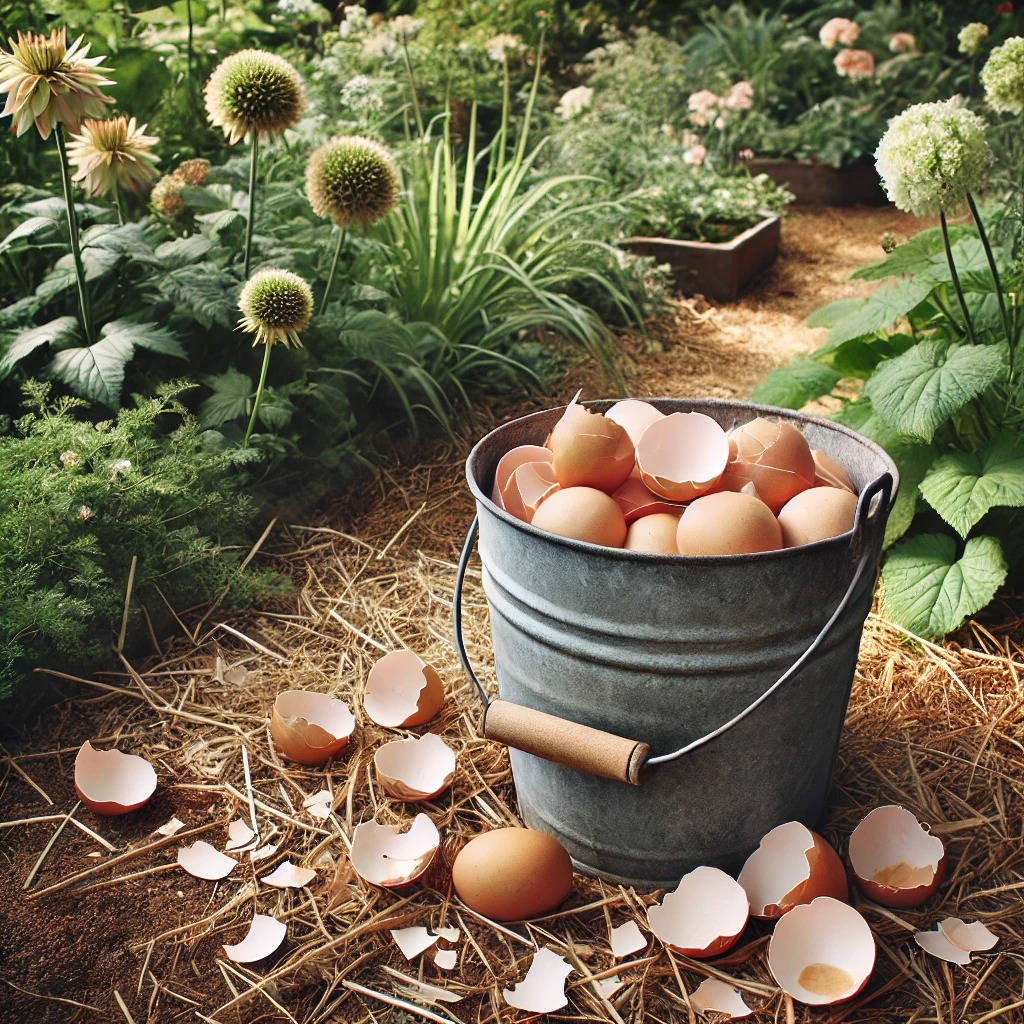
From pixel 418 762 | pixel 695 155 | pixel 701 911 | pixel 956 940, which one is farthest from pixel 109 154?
pixel 695 155

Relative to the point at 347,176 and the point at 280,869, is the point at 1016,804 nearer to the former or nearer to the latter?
→ the point at 280,869

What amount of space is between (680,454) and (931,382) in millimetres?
869

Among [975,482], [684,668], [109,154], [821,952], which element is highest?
[109,154]

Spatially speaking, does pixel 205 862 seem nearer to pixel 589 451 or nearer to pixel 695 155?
pixel 589 451

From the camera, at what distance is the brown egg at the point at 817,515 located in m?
1.35

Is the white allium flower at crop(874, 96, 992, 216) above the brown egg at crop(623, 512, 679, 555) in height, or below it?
above

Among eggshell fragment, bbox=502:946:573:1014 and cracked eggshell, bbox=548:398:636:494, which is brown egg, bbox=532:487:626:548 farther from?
eggshell fragment, bbox=502:946:573:1014

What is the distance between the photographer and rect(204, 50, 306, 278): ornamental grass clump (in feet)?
7.29

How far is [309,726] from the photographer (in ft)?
5.79

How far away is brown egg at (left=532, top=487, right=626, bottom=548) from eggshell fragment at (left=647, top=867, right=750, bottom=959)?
519 millimetres

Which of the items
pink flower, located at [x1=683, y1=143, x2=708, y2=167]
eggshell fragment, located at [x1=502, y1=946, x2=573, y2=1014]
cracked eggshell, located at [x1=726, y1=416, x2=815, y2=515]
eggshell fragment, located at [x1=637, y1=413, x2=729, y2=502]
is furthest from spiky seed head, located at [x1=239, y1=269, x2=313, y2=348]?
pink flower, located at [x1=683, y1=143, x2=708, y2=167]

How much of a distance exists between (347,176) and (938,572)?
1.70 metres

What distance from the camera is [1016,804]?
66.1 inches

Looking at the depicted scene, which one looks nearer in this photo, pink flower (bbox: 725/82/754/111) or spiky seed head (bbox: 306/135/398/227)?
spiky seed head (bbox: 306/135/398/227)
